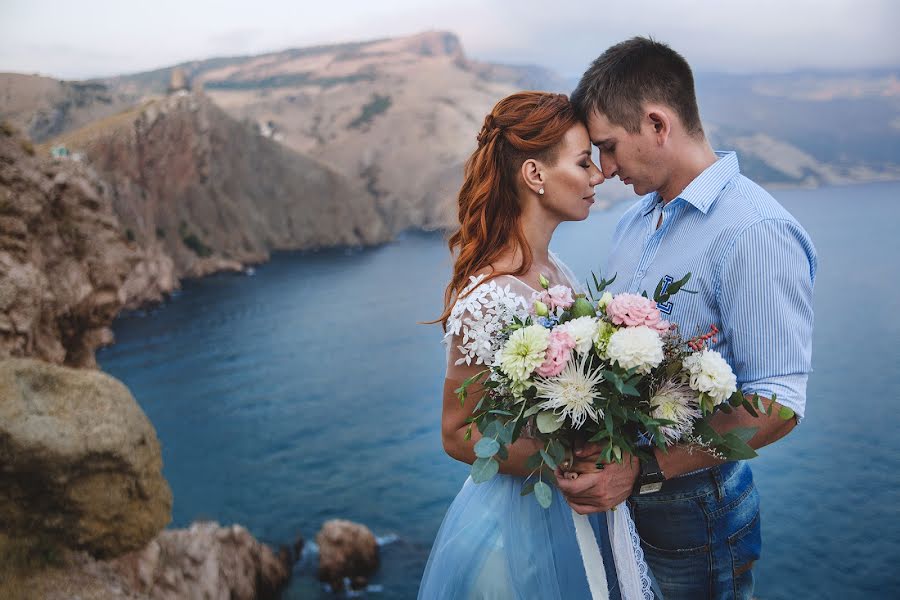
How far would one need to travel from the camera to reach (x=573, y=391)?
2043 millimetres

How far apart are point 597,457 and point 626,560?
0.49 meters

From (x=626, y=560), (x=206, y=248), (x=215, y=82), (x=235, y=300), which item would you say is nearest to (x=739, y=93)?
(x=235, y=300)

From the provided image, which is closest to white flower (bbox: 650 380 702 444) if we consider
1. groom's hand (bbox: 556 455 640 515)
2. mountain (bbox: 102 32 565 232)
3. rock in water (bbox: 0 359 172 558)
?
groom's hand (bbox: 556 455 640 515)

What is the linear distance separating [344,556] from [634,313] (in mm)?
11271

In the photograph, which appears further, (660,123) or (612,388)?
(660,123)

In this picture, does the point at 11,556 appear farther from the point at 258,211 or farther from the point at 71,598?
the point at 258,211

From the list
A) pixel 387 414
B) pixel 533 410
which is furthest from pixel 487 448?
pixel 387 414

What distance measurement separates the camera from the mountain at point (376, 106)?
86688 mm

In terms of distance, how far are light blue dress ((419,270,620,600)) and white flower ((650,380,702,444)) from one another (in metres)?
0.62

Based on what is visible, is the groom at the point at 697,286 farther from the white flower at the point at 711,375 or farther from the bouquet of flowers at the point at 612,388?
the white flower at the point at 711,375

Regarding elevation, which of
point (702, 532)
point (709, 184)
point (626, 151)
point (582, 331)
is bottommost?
point (702, 532)

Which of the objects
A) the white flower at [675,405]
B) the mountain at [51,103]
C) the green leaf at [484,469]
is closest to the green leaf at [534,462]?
the green leaf at [484,469]

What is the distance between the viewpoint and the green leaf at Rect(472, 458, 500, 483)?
214 cm

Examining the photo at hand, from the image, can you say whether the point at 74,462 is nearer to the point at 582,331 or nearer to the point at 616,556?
the point at 616,556
